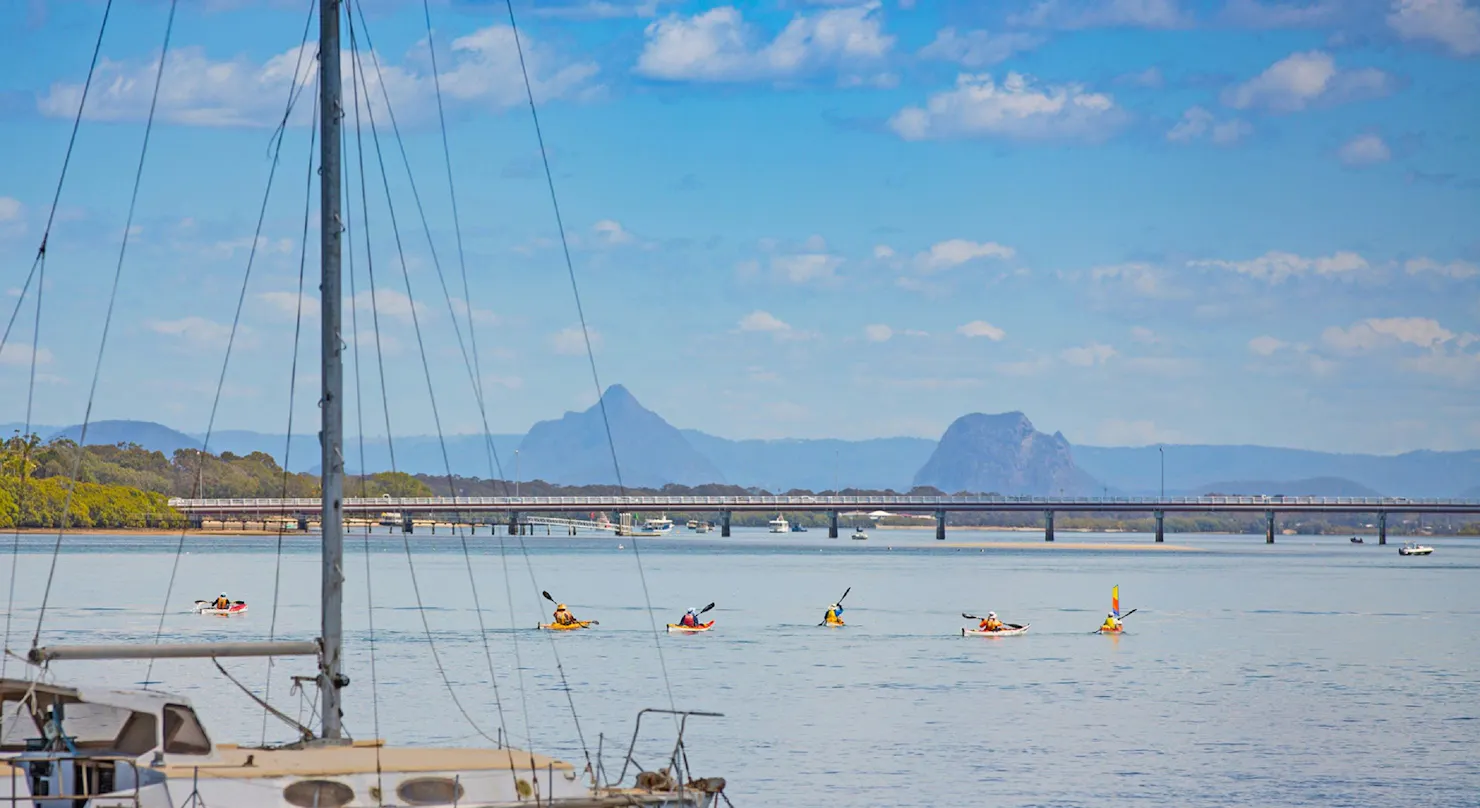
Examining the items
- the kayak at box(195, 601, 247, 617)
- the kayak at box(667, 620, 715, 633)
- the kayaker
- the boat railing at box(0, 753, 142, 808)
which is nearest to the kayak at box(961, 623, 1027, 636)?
the kayak at box(667, 620, 715, 633)

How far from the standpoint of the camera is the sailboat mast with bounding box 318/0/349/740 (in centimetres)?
2962

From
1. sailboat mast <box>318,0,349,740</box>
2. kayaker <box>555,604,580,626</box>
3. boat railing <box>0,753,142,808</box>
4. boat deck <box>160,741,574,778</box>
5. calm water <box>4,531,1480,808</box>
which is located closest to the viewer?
boat railing <box>0,753,142,808</box>

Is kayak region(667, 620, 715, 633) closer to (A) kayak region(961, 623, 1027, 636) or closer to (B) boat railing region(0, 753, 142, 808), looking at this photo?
(A) kayak region(961, 623, 1027, 636)

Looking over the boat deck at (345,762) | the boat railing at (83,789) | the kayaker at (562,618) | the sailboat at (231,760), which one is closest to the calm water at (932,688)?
the kayaker at (562,618)

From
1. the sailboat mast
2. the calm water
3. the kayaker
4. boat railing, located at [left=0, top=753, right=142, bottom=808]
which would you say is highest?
the sailboat mast

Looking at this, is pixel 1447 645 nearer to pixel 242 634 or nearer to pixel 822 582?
pixel 242 634

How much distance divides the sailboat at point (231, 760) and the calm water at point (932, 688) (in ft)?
56.8

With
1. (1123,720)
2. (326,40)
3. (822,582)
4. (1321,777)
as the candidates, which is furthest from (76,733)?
(822,582)

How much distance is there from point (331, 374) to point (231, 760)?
6209 millimetres

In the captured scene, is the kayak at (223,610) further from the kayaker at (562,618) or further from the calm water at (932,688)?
the kayaker at (562,618)

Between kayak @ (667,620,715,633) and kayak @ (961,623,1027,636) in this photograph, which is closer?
kayak @ (667,620,715,633)

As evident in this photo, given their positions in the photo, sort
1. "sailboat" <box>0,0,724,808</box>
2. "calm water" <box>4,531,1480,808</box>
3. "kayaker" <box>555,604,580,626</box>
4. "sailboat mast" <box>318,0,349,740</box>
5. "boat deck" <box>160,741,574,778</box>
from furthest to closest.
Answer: "kayaker" <box>555,604,580,626</box> < "calm water" <box>4,531,1480,808</box> < "sailboat mast" <box>318,0,349,740</box> < "boat deck" <box>160,741,574,778</box> < "sailboat" <box>0,0,724,808</box>

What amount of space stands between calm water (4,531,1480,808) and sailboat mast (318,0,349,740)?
56.9 ft

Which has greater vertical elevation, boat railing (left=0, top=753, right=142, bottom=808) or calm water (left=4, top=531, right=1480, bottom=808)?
boat railing (left=0, top=753, right=142, bottom=808)
